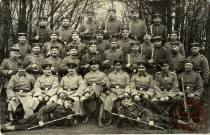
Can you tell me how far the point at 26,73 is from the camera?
23.6 feet

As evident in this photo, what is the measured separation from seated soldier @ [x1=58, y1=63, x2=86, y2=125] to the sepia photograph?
0.08 ft

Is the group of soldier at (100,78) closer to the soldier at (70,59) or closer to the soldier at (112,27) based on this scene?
the soldier at (70,59)

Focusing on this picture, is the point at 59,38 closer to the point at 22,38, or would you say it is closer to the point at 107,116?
the point at 22,38

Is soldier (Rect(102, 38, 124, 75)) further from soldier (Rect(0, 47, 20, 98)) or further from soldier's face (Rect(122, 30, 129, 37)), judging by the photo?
soldier (Rect(0, 47, 20, 98))

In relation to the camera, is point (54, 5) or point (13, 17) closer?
point (13, 17)

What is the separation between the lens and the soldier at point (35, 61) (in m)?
7.65

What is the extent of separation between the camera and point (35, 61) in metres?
7.84

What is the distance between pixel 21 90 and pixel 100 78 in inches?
75.2

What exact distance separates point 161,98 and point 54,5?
29.2 feet

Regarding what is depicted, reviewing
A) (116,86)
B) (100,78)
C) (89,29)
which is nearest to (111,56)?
(100,78)

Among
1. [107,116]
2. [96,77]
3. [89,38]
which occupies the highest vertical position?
[89,38]

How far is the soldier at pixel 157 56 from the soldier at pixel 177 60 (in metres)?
0.14

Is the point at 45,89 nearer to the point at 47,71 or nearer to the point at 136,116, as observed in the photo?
the point at 47,71

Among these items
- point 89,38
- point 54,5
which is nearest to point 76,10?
point 54,5
